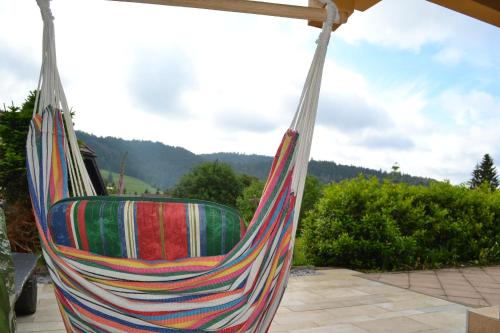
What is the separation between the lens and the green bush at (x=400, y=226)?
445 centimetres

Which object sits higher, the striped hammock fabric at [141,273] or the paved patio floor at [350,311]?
the striped hammock fabric at [141,273]

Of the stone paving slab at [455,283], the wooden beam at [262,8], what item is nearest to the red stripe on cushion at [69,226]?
the wooden beam at [262,8]

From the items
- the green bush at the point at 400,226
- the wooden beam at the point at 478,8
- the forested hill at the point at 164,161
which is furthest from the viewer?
the forested hill at the point at 164,161

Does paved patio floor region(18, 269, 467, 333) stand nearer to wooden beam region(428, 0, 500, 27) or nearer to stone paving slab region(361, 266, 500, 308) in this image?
stone paving slab region(361, 266, 500, 308)

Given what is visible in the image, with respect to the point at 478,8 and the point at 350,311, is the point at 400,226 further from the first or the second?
the point at 478,8

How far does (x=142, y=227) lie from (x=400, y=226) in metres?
4.36

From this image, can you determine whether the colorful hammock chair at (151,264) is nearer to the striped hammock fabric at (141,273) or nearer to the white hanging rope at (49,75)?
the striped hammock fabric at (141,273)

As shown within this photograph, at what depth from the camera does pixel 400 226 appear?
15.7 feet

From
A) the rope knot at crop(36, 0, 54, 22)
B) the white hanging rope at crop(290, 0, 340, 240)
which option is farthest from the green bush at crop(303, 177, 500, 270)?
the rope knot at crop(36, 0, 54, 22)

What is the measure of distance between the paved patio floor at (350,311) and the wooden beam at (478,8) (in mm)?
1735

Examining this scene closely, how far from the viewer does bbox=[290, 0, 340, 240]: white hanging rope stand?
1289 millimetres

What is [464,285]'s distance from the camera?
3744mm

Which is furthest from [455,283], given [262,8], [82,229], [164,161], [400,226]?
[164,161]

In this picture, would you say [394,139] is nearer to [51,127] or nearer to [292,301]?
[292,301]
